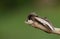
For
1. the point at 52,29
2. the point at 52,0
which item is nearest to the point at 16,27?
the point at 52,0

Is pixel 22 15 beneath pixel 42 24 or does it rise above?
above

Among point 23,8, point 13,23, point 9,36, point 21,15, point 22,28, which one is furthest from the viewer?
point 23,8

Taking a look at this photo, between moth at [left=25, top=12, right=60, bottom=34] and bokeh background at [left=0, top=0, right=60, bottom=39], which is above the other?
bokeh background at [left=0, top=0, right=60, bottom=39]

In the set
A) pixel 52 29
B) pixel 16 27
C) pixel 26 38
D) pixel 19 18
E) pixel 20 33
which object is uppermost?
pixel 19 18

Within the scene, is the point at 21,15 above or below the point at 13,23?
above

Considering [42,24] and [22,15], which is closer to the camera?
[42,24]

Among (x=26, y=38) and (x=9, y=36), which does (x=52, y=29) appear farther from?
(x=9, y=36)

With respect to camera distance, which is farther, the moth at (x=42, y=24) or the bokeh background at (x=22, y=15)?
the bokeh background at (x=22, y=15)

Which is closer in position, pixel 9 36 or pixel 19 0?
pixel 9 36
